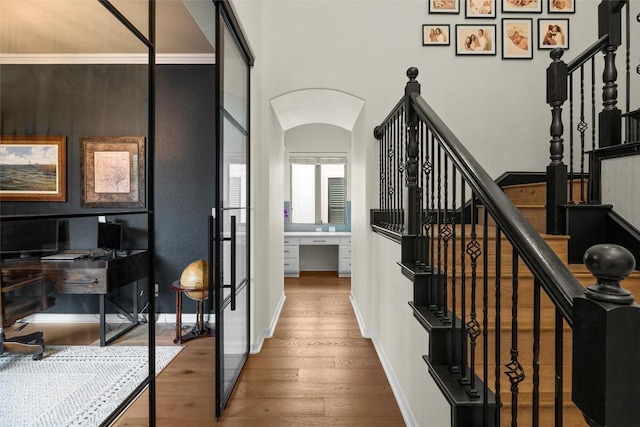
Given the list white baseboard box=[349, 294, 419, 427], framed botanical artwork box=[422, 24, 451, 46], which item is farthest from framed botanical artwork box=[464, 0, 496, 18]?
white baseboard box=[349, 294, 419, 427]

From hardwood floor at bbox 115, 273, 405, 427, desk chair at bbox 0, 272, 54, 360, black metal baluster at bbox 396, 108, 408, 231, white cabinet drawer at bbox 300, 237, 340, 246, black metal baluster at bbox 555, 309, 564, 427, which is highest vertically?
black metal baluster at bbox 396, 108, 408, 231

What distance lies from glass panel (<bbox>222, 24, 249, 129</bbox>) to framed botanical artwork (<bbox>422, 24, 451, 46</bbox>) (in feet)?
6.18

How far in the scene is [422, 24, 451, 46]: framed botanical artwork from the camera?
3500 mm

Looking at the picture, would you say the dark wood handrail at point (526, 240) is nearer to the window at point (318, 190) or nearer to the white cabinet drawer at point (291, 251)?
the white cabinet drawer at point (291, 251)

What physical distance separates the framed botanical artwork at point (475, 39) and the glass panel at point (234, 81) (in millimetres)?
2220

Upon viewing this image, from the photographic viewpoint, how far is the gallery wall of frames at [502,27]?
11.5 feet

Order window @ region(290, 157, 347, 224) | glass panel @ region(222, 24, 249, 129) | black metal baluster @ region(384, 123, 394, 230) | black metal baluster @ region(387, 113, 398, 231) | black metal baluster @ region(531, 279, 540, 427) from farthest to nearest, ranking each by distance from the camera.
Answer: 1. window @ region(290, 157, 347, 224)
2. black metal baluster @ region(384, 123, 394, 230)
3. black metal baluster @ region(387, 113, 398, 231)
4. glass panel @ region(222, 24, 249, 129)
5. black metal baluster @ region(531, 279, 540, 427)

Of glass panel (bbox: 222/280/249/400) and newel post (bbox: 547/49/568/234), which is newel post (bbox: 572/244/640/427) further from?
glass panel (bbox: 222/280/249/400)

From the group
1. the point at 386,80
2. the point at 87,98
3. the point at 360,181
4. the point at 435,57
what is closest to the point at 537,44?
the point at 435,57

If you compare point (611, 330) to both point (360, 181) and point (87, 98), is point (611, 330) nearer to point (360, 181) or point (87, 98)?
point (87, 98)

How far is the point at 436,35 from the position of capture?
351cm

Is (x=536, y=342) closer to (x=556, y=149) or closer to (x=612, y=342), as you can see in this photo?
(x=612, y=342)

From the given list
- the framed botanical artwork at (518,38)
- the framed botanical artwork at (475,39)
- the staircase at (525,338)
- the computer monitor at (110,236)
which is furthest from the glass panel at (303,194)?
the computer monitor at (110,236)

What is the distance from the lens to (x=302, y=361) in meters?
2.89
